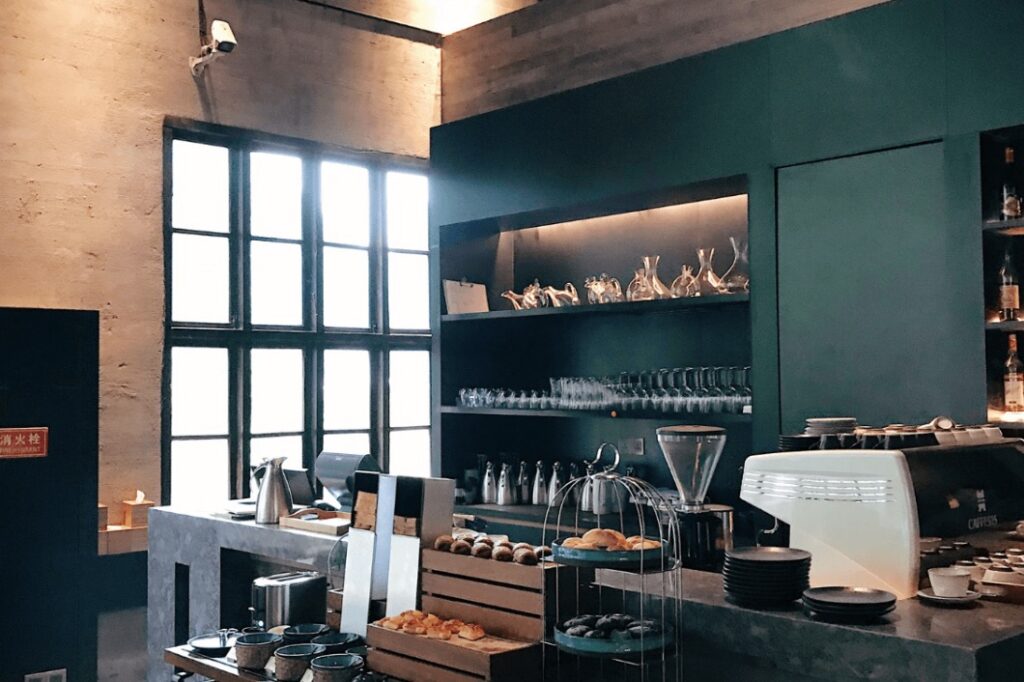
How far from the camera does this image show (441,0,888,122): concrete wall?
519 centimetres

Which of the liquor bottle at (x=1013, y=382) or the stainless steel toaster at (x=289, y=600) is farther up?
the liquor bottle at (x=1013, y=382)

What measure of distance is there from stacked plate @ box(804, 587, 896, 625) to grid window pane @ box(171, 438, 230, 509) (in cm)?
412

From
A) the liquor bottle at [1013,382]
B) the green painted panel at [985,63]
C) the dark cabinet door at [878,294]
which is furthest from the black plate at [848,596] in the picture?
the green painted panel at [985,63]

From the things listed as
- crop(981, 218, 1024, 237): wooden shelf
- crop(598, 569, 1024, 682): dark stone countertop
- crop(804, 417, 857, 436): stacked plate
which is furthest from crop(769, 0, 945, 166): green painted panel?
crop(598, 569, 1024, 682): dark stone countertop

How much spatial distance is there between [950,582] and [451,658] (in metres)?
1.17

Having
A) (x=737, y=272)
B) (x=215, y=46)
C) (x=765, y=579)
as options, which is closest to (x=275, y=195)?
(x=215, y=46)

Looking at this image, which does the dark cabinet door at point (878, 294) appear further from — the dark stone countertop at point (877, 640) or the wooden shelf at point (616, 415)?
the dark stone countertop at point (877, 640)

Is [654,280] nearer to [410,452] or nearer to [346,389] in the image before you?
[346,389]

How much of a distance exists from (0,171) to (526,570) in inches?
153

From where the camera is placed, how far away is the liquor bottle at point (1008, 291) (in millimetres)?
3820

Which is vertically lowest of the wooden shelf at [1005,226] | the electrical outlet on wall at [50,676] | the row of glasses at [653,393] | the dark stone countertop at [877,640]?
the electrical outlet on wall at [50,676]

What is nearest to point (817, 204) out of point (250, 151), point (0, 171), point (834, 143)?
point (834, 143)

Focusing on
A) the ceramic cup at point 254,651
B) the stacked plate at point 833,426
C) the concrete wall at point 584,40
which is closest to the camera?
the ceramic cup at point 254,651

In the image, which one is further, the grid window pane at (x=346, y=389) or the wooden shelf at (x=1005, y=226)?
the grid window pane at (x=346, y=389)
